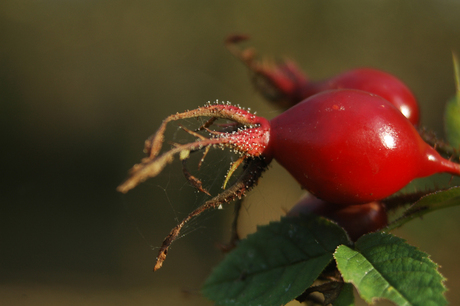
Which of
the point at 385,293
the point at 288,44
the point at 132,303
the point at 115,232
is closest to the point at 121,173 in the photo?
the point at 115,232

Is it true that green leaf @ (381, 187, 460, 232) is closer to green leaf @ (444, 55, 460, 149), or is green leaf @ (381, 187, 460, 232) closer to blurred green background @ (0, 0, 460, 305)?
green leaf @ (444, 55, 460, 149)

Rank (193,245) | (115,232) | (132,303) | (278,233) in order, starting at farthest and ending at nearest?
1. (115,232)
2. (193,245)
3. (132,303)
4. (278,233)

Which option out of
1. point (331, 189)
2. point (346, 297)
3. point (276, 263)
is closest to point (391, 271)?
point (346, 297)

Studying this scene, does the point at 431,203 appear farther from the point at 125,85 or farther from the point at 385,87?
the point at 125,85

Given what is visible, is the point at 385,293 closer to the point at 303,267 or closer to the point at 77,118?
the point at 303,267

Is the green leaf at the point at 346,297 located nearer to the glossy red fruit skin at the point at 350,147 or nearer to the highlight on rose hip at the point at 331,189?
the highlight on rose hip at the point at 331,189

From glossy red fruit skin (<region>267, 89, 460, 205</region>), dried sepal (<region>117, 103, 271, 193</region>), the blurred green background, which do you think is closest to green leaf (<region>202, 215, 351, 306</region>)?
glossy red fruit skin (<region>267, 89, 460, 205</region>)
